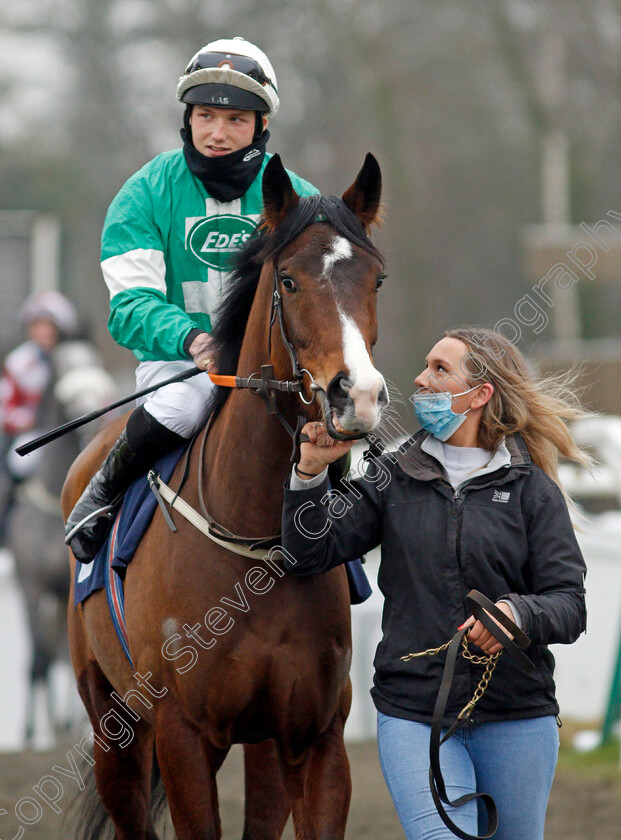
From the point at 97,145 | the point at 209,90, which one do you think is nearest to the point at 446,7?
the point at 97,145

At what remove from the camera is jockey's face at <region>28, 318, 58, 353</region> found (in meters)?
10.3

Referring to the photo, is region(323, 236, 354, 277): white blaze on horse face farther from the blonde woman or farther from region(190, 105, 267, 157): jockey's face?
Result: region(190, 105, 267, 157): jockey's face

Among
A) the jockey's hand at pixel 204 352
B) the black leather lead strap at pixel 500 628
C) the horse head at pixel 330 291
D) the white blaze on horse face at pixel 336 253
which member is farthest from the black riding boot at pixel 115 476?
the black leather lead strap at pixel 500 628

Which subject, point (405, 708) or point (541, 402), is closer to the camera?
point (405, 708)

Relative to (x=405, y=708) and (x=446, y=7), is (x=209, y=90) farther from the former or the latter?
(x=446, y=7)

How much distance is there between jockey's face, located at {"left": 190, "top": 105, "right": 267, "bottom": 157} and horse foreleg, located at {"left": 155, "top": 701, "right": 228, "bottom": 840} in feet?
5.39

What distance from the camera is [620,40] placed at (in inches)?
713

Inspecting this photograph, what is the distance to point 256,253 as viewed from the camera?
126 inches

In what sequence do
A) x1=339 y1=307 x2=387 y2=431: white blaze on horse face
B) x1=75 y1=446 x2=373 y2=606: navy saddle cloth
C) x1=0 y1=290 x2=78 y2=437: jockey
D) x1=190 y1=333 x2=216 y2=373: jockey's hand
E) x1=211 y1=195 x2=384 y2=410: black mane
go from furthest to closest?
x1=0 y1=290 x2=78 y2=437: jockey < x1=75 y1=446 x2=373 y2=606: navy saddle cloth < x1=190 y1=333 x2=216 y2=373: jockey's hand < x1=211 y1=195 x2=384 y2=410: black mane < x1=339 y1=307 x2=387 y2=431: white blaze on horse face

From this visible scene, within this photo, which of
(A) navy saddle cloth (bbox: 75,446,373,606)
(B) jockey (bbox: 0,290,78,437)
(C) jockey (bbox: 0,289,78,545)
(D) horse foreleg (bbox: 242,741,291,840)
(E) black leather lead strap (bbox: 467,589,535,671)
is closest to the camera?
(E) black leather lead strap (bbox: 467,589,535,671)

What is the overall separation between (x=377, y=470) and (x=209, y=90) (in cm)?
128

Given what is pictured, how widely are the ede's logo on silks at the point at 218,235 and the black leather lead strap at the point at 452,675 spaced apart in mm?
1420

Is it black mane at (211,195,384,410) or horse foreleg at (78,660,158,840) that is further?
horse foreleg at (78,660,158,840)

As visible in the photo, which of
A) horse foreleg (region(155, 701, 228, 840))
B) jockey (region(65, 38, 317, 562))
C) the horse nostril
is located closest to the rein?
the horse nostril
